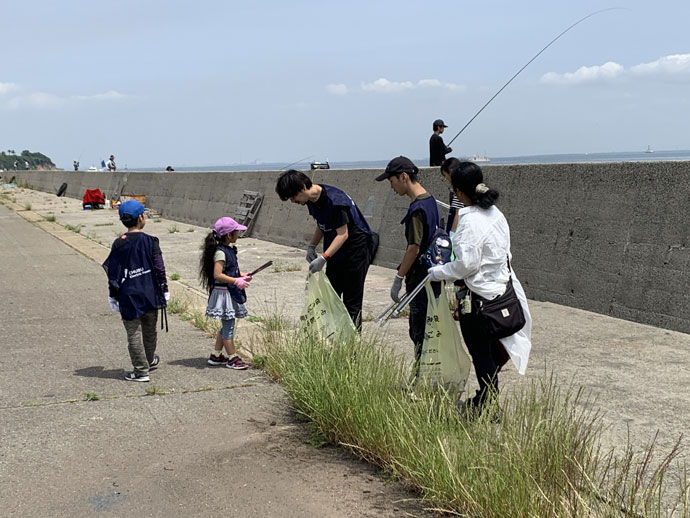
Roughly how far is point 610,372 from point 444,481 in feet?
9.54

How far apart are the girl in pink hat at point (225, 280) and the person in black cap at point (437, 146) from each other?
7.75m

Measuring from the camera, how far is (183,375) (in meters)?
6.51

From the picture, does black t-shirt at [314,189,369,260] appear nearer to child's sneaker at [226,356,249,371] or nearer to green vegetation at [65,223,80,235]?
child's sneaker at [226,356,249,371]

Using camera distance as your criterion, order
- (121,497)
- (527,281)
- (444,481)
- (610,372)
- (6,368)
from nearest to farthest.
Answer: (444,481) → (121,497) → (610,372) → (6,368) → (527,281)

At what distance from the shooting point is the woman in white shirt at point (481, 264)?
4812mm

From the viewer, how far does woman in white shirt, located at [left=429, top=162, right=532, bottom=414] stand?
4812mm

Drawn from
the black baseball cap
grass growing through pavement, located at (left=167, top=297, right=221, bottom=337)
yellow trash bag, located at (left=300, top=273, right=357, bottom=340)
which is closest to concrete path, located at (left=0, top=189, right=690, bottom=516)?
grass growing through pavement, located at (left=167, top=297, right=221, bottom=337)

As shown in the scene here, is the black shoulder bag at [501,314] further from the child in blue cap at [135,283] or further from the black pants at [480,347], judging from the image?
the child in blue cap at [135,283]

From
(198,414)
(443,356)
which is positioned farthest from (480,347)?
(198,414)

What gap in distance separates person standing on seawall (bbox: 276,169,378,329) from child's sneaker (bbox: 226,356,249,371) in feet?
3.38

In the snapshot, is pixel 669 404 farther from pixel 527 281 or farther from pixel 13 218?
pixel 13 218

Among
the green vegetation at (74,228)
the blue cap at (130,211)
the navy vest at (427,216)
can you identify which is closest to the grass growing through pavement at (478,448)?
the navy vest at (427,216)

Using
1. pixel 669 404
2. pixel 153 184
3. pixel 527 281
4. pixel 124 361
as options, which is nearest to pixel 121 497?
pixel 124 361

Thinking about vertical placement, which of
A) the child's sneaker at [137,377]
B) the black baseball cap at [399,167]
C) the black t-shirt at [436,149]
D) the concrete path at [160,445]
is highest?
the black t-shirt at [436,149]
